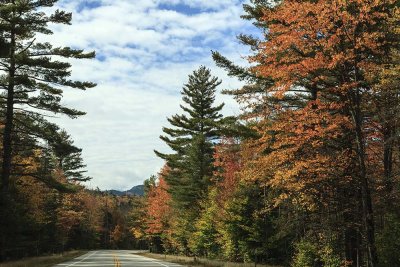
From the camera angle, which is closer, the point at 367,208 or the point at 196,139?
the point at 367,208

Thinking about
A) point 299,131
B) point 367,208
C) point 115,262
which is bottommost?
point 115,262

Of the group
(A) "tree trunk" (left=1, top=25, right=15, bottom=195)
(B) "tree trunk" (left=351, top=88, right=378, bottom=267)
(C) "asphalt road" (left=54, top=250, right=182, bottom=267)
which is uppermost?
(A) "tree trunk" (left=1, top=25, right=15, bottom=195)

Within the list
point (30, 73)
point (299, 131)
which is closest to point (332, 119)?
point (299, 131)

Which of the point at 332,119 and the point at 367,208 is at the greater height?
the point at 332,119

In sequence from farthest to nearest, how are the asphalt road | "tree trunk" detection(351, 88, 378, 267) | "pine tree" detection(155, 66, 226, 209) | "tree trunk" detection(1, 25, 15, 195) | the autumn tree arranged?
"pine tree" detection(155, 66, 226, 209) < the asphalt road < "tree trunk" detection(1, 25, 15, 195) < the autumn tree < "tree trunk" detection(351, 88, 378, 267)

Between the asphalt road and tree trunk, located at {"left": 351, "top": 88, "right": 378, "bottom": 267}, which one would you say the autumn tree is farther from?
the asphalt road

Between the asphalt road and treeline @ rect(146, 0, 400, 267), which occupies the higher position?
treeline @ rect(146, 0, 400, 267)

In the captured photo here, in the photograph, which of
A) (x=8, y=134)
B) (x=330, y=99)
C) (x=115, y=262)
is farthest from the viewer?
(x=115, y=262)

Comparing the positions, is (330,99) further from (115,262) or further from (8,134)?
(115,262)

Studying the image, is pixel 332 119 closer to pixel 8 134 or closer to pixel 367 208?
pixel 367 208

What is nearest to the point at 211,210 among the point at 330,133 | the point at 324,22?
the point at 330,133

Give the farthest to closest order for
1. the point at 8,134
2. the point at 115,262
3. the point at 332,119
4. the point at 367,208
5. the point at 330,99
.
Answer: the point at 115,262 → the point at 8,134 → the point at 330,99 → the point at 332,119 → the point at 367,208

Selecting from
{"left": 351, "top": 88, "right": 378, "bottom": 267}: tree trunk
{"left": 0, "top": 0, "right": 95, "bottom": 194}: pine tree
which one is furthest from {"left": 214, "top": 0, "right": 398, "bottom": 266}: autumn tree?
{"left": 0, "top": 0, "right": 95, "bottom": 194}: pine tree

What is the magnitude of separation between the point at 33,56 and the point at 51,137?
16.5 ft
